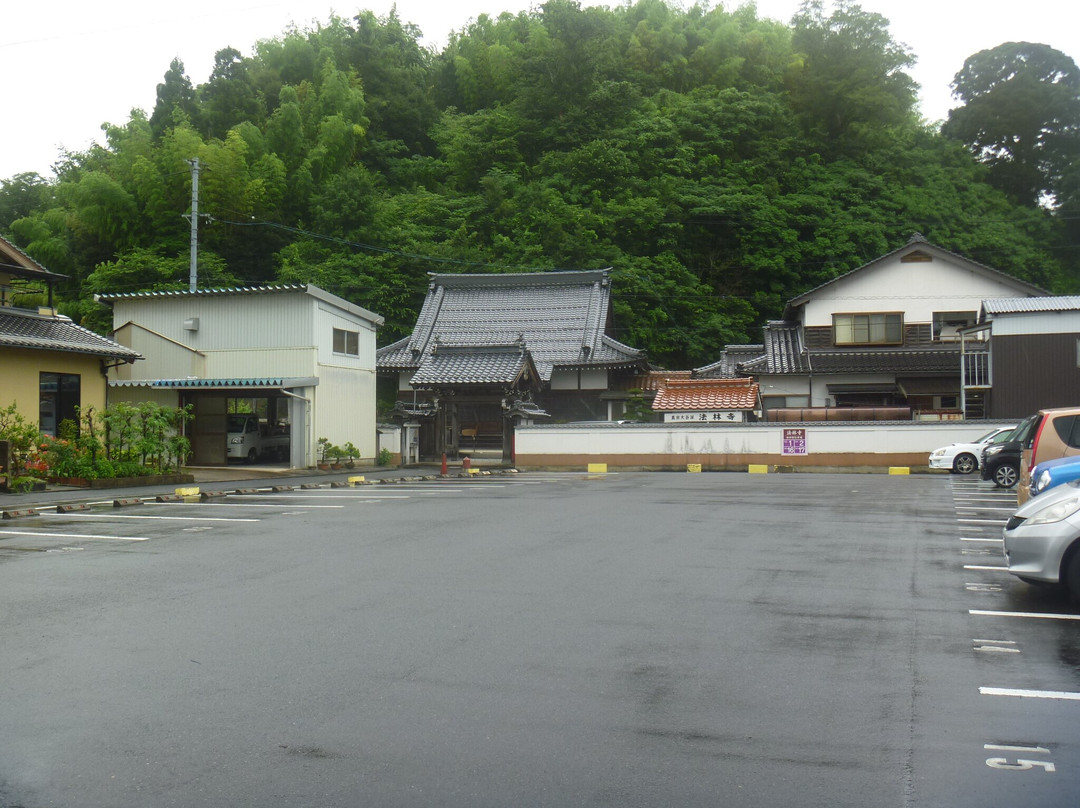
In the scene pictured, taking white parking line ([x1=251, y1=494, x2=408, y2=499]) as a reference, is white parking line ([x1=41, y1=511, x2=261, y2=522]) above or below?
below

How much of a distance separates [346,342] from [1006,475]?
16997 mm

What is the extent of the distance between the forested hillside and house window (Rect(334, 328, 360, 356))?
984 centimetres

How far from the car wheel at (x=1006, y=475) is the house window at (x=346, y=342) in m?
16.6

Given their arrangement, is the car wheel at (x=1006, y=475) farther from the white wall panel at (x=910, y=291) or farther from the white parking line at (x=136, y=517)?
the white wall panel at (x=910, y=291)

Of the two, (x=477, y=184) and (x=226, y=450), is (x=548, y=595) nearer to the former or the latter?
(x=226, y=450)

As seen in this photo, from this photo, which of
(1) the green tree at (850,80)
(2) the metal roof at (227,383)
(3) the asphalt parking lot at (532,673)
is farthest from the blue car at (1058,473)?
(1) the green tree at (850,80)

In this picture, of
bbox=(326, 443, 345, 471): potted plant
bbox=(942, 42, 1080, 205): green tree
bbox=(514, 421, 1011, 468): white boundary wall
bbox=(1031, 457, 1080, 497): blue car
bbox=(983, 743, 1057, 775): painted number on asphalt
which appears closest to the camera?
bbox=(983, 743, 1057, 775): painted number on asphalt

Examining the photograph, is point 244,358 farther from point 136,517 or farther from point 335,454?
point 136,517

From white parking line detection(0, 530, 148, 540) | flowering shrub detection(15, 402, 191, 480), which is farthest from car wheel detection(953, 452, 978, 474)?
white parking line detection(0, 530, 148, 540)

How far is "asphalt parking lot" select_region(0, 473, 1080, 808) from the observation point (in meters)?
3.71

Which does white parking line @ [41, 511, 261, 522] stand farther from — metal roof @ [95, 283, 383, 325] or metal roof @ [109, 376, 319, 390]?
metal roof @ [95, 283, 383, 325]

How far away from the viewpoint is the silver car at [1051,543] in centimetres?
692

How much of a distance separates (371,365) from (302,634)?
22.1m

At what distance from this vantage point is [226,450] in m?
25.2
